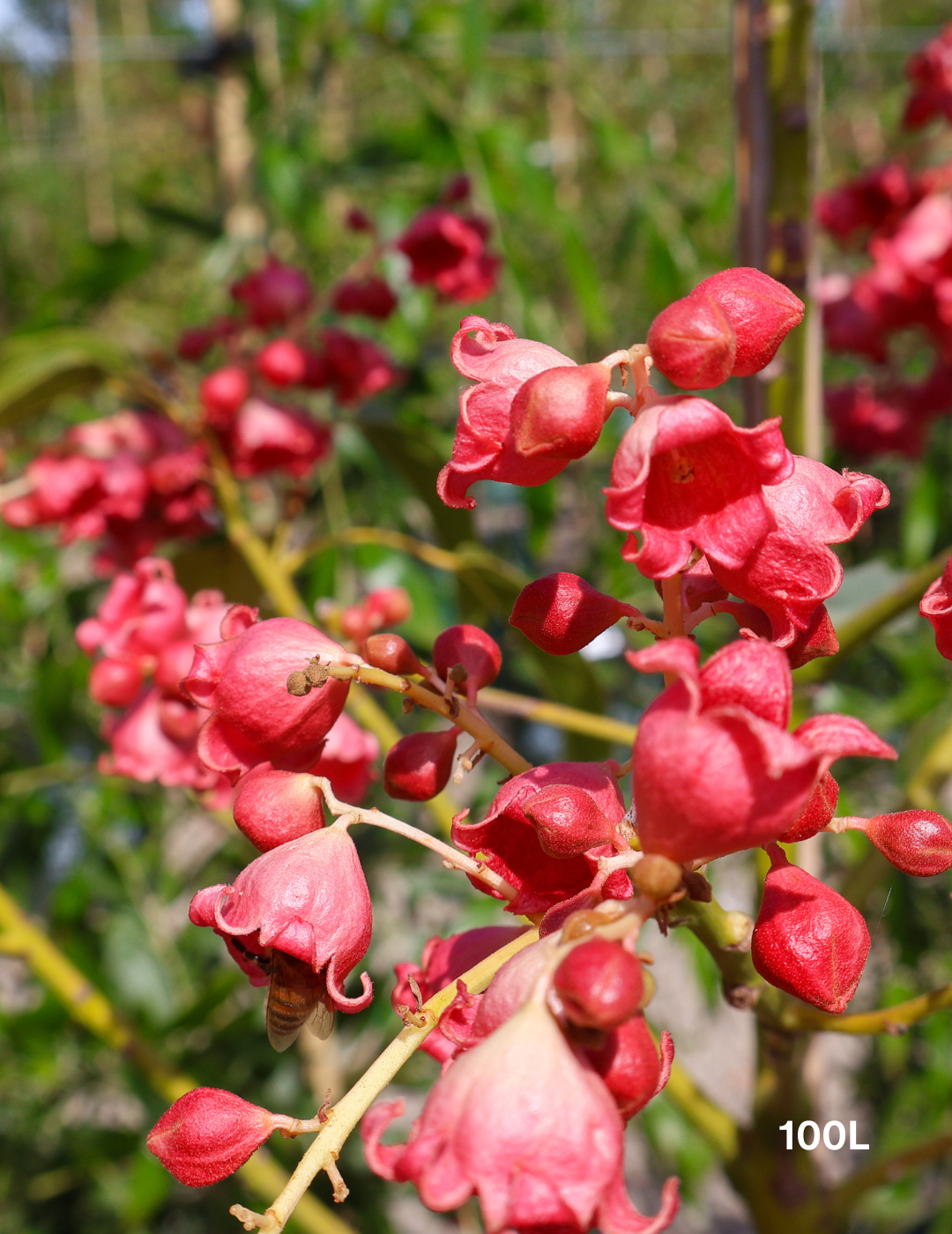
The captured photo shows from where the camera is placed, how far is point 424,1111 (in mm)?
279

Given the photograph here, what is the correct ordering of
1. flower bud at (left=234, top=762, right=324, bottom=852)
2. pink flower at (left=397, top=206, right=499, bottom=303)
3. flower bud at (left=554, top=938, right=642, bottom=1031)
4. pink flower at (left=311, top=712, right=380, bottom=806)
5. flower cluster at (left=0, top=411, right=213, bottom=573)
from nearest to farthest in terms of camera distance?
flower bud at (left=554, top=938, right=642, bottom=1031), flower bud at (left=234, top=762, right=324, bottom=852), pink flower at (left=311, top=712, right=380, bottom=806), flower cluster at (left=0, top=411, right=213, bottom=573), pink flower at (left=397, top=206, right=499, bottom=303)

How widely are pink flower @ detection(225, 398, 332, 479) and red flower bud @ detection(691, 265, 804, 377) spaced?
26.7 inches

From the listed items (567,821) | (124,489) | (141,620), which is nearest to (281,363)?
(124,489)

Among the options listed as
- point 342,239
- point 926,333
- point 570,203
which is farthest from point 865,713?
point 570,203

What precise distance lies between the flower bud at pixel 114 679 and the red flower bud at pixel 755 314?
0.48 meters

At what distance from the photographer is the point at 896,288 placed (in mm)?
1273

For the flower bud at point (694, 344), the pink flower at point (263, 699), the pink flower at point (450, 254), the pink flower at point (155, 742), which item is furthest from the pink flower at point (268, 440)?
the flower bud at point (694, 344)

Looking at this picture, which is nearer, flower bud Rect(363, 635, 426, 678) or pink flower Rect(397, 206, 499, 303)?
flower bud Rect(363, 635, 426, 678)

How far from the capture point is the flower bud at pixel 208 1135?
0.33 m

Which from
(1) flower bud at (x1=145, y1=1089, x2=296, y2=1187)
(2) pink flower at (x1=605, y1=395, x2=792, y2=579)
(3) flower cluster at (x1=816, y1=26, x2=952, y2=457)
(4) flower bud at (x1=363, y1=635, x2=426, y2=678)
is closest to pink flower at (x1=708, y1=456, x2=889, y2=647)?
(2) pink flower at (x1=605, y1=395, x2=792, y2=579)

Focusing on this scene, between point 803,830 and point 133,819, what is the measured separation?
A: 1080 millimetres

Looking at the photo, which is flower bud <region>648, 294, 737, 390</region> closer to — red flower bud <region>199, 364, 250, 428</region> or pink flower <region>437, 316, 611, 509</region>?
pink flower <region>437, 316, 611, 509</region>

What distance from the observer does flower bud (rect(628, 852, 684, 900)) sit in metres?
0.27

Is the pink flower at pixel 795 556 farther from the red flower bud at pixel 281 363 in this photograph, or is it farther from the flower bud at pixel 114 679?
the red flower bud at pixel 281 363
